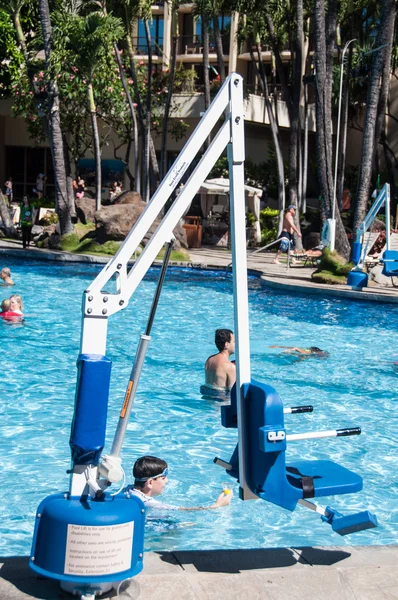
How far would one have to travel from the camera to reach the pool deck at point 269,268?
682 inches

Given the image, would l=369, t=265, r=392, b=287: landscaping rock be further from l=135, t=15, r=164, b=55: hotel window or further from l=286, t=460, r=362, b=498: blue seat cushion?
l=135, t=15, r=164, b=55: hotel window

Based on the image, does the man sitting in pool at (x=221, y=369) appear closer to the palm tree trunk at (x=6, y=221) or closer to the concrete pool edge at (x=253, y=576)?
the concrete pool edge at (x=253, y=576)

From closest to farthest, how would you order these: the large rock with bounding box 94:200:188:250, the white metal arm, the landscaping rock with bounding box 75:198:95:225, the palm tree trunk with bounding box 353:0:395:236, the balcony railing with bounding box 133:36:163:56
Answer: the white metal arm < the palm tree trunk with bounding box 353:0:395:236 < the large rock with bounding box 94:200:188:250 < the landscaping rock with bounding box 75:198:95:225 < the balcony railing with bounding box 133:36:163:56

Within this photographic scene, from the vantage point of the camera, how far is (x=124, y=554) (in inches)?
148

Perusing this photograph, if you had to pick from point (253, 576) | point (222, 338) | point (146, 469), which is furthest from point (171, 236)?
point (222, 338)

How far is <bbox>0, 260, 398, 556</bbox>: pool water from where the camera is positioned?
636 cm

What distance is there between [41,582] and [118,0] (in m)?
27.5

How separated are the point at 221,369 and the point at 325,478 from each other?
4819 mm

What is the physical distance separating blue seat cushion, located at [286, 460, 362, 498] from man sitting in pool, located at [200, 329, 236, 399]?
446 cm

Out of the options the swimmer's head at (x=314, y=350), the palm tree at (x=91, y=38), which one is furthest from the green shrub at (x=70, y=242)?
the swimmer's head at (x=314, y=350)

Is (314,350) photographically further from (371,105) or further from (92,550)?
(371,105)

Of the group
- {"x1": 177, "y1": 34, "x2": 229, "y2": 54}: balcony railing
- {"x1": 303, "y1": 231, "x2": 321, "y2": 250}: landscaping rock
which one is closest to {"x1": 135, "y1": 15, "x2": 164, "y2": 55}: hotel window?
{"x1": 177, "y1": 34, "x2": 229, "y2": 54}: balcony railing

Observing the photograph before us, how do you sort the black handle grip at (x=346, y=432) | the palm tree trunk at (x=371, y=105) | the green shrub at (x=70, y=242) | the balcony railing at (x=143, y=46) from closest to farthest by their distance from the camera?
the black handle grip at (x=346, y=432) → the palm tree trunk at (x=371, y=105) → the green shrub at (x=70, y=242) → the balcony railing at (x=143, y=46)

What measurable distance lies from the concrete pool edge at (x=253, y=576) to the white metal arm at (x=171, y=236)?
1.21 ft
